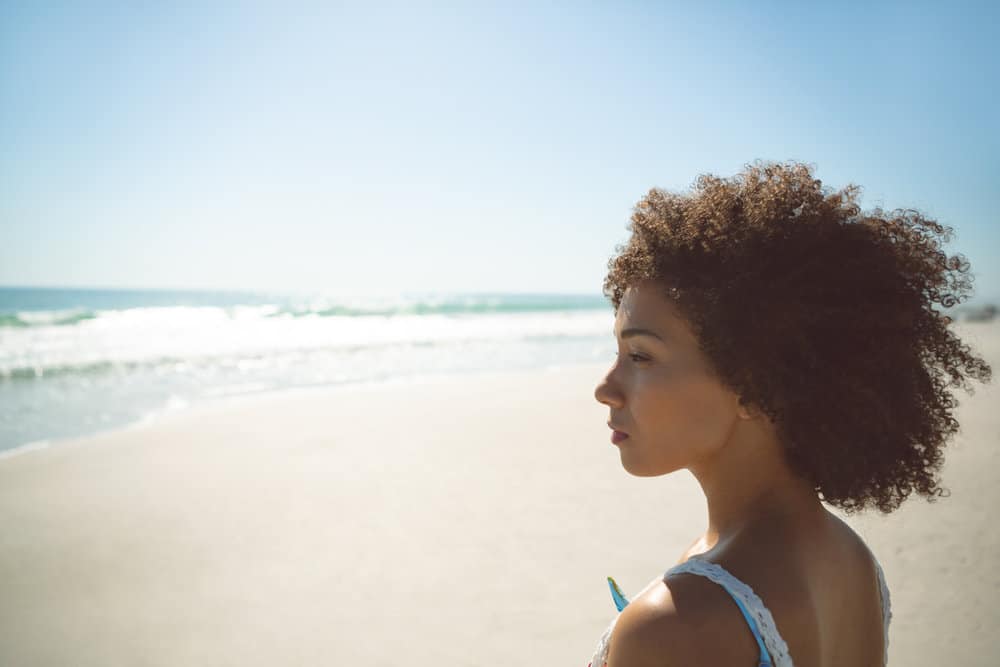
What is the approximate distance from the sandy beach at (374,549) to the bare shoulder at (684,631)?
182 centimetres

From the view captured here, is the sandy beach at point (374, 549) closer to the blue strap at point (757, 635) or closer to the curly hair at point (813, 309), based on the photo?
the curly hair at point (813, 309)

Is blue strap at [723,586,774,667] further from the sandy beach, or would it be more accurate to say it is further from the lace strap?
the sandy beach

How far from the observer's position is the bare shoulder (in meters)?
0.91

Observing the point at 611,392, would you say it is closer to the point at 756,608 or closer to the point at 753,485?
the point at 753,485

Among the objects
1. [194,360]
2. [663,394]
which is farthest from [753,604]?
[194,360]

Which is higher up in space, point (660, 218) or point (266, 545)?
point (660, 218)

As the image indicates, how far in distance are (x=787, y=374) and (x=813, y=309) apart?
132 mm

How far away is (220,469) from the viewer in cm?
729

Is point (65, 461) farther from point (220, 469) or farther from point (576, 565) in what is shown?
point (576, 565)

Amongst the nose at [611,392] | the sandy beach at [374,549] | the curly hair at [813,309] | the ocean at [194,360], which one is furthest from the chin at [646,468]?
the ocean at [194,360]

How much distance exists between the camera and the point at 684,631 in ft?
2.98

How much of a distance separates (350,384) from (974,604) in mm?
11826

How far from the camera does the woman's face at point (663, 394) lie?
4.02 feet

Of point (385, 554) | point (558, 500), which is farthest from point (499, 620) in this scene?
point (558, 500)
